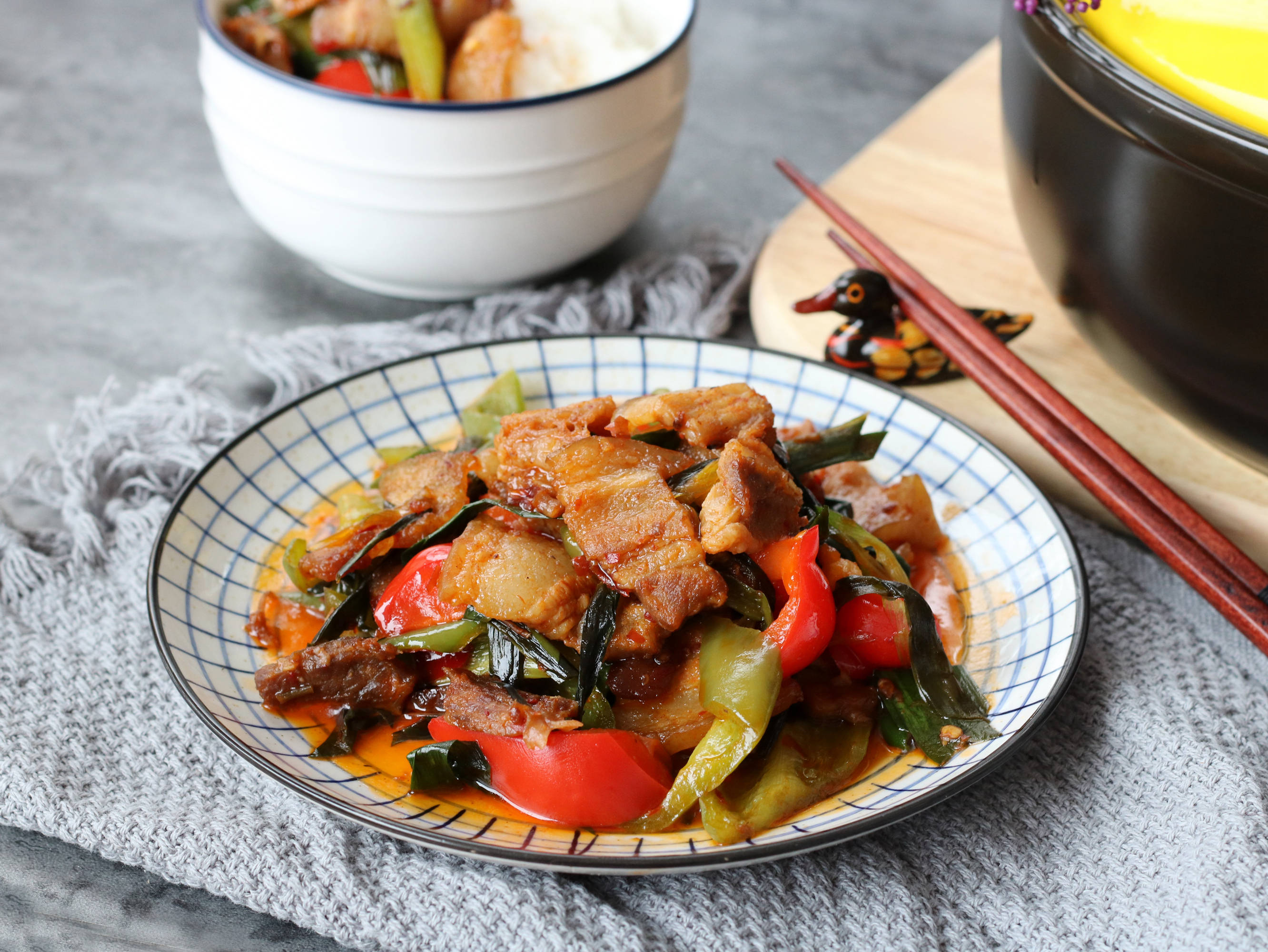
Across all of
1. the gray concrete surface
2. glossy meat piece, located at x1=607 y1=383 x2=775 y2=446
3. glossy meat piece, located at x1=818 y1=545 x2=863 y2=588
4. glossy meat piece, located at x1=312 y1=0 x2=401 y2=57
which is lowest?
the gray concrete surface

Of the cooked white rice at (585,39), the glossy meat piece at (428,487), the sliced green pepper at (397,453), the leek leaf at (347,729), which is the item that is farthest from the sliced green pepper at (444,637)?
the cooked white rice at (585,39)

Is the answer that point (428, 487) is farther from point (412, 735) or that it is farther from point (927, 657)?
point (927, 657)

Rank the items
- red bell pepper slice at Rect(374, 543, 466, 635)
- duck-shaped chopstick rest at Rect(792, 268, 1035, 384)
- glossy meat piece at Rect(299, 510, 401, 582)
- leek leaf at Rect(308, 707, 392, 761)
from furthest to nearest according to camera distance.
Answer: duck-shaped chopstick rest at Rect(792, 268, 1035, 384) < glossy meat piece at Rect(299, 510, 401, 582) < red bell pepper slice at Rect(374, 543, 466, 635) < leek leaf at Rect(308, 707, 392, 761)

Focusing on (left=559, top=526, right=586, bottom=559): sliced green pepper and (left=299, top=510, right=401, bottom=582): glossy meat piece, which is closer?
(left=559, top=526, right=586, bottom=559): sliced green pepper

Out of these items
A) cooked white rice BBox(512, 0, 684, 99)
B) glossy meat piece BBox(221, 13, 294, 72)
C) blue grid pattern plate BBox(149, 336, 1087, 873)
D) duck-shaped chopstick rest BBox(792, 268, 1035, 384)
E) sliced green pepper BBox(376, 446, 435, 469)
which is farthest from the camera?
cooked white rice BBox(512, 0, 684, 99)

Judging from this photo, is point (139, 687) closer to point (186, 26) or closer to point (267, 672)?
point (267, 672)

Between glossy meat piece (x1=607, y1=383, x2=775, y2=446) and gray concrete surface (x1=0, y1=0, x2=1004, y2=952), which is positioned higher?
glossy meat piece (x1=607, y1=383, x2=775, y2=446)

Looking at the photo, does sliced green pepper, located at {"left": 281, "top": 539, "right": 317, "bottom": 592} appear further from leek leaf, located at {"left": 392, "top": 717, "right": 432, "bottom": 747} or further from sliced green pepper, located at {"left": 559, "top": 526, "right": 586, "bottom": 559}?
sliced green pepper, located at {"left": 559, "top": 526, "right": 586, "bottom": 559}

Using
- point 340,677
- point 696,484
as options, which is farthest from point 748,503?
point 340,677

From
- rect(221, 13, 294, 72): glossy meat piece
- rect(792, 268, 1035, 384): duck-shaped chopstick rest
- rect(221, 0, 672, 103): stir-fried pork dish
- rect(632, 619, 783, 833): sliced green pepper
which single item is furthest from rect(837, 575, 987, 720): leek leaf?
rect(221, 13, 294, 72): glossy meat piece
